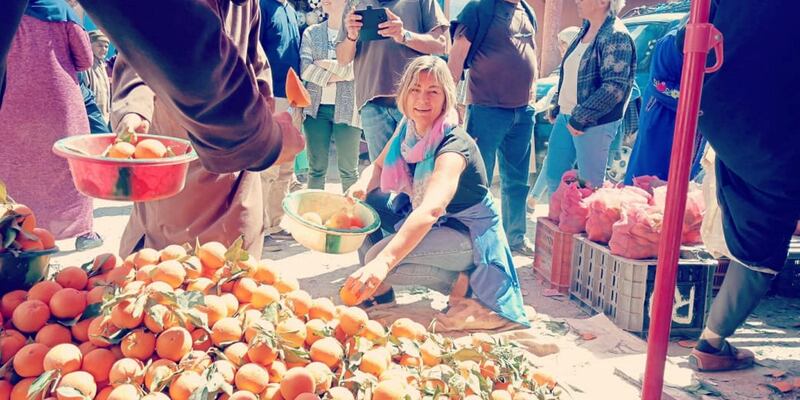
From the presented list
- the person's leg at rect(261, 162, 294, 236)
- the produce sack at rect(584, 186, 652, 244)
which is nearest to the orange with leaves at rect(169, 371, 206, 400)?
the produce sack at rect(584, 186, 652, 244)

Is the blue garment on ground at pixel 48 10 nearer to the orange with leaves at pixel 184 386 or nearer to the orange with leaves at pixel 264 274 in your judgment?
the orange with leaves at pixel 264 274

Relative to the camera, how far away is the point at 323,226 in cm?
275

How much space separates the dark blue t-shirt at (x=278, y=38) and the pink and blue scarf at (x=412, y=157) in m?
1.47

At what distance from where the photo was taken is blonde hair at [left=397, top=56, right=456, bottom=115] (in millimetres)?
3490

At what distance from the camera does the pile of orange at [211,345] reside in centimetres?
154

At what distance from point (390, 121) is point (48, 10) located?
86.6 inches

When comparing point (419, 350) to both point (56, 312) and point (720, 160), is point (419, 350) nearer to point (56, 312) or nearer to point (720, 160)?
point (56, 312)

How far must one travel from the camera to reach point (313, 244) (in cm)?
279

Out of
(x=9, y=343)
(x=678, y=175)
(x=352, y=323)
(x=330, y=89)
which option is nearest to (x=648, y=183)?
(x=330, y=89)

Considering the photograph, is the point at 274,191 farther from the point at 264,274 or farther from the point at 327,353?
the point at 327,353

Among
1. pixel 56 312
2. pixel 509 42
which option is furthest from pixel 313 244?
pixel 509 42

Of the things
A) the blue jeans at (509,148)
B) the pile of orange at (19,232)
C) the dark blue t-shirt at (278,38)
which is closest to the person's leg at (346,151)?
the dark blue t-shirt at (278,38)

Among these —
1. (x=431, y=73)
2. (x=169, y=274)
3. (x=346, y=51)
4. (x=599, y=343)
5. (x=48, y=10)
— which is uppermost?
(x=48, y=10)

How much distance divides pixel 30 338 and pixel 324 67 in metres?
3.77
